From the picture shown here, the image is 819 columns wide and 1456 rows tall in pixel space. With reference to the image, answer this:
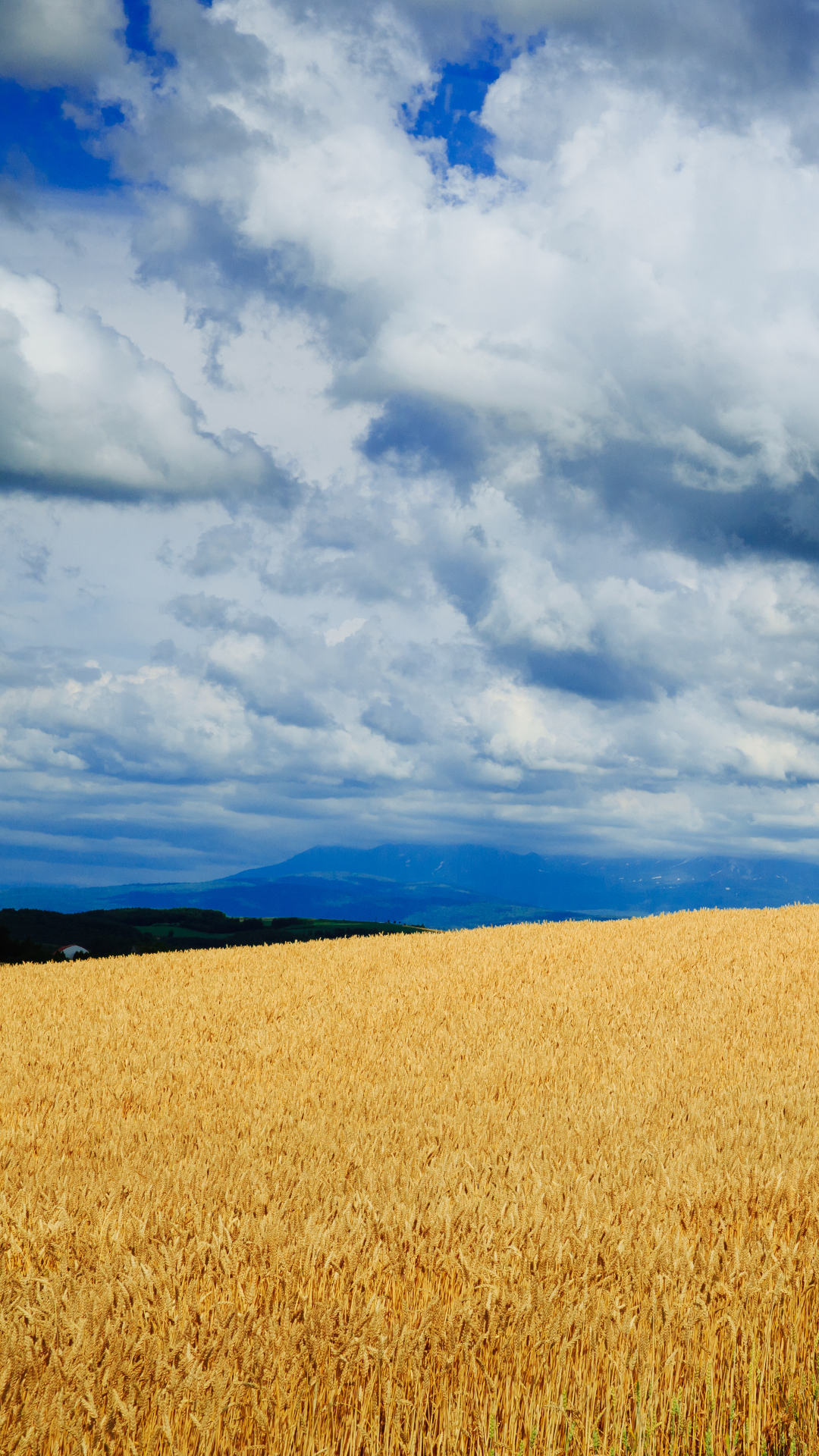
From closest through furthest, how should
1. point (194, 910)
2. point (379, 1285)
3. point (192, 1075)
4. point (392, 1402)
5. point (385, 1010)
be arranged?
point (392, 1402) < point (379, 1285) < point (192, 1075) < point (385, 1010) < point (194, 910)

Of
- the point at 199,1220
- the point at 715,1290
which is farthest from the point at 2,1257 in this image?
the point at 715,1290

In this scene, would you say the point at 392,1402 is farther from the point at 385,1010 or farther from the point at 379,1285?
the point at 385,1010

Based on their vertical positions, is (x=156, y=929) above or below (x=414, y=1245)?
below

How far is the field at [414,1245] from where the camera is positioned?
418 centimetres

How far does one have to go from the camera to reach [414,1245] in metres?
5.57

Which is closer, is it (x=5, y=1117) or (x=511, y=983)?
(x=5, y=1117)

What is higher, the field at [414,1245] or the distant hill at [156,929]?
the field at [414,1245]

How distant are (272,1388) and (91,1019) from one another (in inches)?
485

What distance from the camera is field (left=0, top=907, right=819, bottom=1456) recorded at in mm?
4176

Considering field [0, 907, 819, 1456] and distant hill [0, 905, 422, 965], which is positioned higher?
field [0, 907, 819, 1456]

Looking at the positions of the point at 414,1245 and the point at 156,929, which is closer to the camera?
the point at 414,1245

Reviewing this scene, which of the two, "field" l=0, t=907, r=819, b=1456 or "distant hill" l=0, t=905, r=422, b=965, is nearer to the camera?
"field" l=0, t=907, r=819, b=1456

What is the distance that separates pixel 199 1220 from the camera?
5930 mm

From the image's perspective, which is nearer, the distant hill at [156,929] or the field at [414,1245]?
the field at [414,1245]
